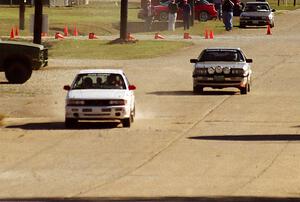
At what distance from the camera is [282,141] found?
3128cm

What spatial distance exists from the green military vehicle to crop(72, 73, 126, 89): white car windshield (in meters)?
14.3

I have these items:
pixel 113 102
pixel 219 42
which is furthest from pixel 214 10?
pixel 113 102

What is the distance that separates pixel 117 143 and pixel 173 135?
8.09ft

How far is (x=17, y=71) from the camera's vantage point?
159 ft

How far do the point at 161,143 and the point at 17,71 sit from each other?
18674 millimetres

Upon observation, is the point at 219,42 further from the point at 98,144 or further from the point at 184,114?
the point at 98,144

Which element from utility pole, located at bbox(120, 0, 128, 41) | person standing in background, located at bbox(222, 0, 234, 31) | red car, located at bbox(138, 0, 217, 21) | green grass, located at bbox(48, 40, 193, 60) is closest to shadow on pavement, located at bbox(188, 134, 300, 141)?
green grass, located at bbox(48, 40, 193, 60)

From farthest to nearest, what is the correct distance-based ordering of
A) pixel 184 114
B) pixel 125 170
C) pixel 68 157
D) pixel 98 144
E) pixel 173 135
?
1. pixel 184 114
2. pixel 173 135
3. pixel 98 144
4. pixel 68 157
5. pixel 125 170

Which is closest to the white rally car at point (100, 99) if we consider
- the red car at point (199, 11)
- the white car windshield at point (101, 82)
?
the white car windshield at point (101, 82)

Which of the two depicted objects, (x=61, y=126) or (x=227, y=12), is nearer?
(x=61, y=126)

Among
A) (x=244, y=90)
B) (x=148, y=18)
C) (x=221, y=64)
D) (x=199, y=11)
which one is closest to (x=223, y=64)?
(x=221, y=64)

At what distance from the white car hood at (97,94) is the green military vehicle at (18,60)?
14.9 m

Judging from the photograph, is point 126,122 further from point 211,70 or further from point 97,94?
point 211,70

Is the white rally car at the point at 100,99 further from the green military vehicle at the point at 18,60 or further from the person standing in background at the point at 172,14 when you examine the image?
the person standing in background at the point at 172,14
